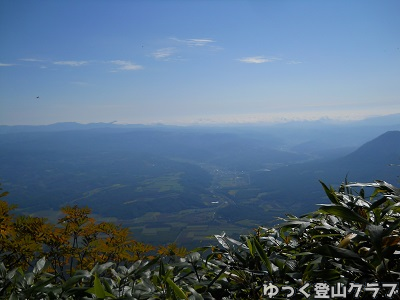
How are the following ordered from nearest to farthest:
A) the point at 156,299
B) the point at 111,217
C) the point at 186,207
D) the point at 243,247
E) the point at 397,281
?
the point at 397,281 < the point at 156,299 < the point at 243,247 < the point at 111,217 < the point at 186,207

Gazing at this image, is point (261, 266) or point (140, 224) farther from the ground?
point (261, 266)

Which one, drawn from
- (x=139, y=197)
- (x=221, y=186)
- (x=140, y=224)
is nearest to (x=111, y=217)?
(x=140, y=224)

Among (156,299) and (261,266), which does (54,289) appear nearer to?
(156,299)

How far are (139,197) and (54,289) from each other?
151295mm

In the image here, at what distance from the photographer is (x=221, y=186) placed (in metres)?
173

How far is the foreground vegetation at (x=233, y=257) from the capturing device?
4.04 ft

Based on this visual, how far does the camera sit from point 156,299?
1404 mm

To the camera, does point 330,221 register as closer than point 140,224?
Yes

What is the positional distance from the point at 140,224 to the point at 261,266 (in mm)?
109743

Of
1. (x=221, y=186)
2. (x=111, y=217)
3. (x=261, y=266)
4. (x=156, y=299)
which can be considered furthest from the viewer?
(x=221, y=186)

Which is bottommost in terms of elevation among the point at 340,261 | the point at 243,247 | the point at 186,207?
the point at 186,207

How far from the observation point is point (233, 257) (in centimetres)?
193

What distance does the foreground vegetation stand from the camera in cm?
123

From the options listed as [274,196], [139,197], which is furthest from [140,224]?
[274,196]
